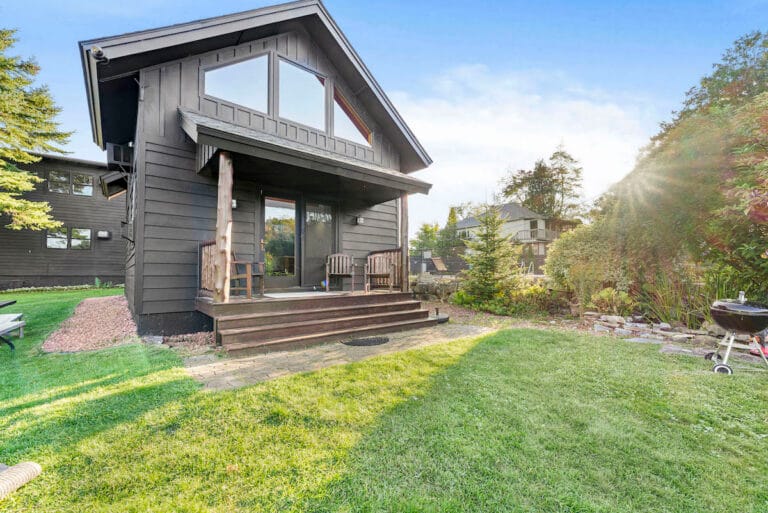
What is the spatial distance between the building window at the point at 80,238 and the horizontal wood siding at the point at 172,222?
1405 cm

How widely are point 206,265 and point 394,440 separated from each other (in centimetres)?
444

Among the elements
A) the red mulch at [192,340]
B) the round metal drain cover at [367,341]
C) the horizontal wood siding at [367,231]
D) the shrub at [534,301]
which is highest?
the horizontal wood siding at [367,231]

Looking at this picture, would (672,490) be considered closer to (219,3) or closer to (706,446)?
(706,446)

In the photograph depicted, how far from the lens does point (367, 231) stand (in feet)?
27.1

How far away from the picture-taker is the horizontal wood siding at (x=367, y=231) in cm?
784

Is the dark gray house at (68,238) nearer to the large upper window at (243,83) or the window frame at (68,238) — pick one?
the window frame at (68,238)

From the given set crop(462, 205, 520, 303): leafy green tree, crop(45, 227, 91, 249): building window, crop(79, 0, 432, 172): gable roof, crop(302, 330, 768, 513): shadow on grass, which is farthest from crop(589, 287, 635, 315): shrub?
crop(45, 227, 91, 249): building window

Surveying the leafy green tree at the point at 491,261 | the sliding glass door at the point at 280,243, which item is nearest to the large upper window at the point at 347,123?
the sliding glass door at the point at 280,243

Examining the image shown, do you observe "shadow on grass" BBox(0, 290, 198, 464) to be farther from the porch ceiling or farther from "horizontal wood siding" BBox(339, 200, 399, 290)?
"horizontal wood siding" BBox(339, 200, 399, 290)

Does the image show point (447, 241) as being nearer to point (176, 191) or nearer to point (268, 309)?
point (176, 191)

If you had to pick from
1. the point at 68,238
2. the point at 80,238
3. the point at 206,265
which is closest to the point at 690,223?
the point at 206,265

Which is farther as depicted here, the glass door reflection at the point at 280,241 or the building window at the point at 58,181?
the building window at the point at 58,181

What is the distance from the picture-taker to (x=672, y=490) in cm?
174

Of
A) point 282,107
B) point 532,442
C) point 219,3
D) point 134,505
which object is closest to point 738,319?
point 532,442
